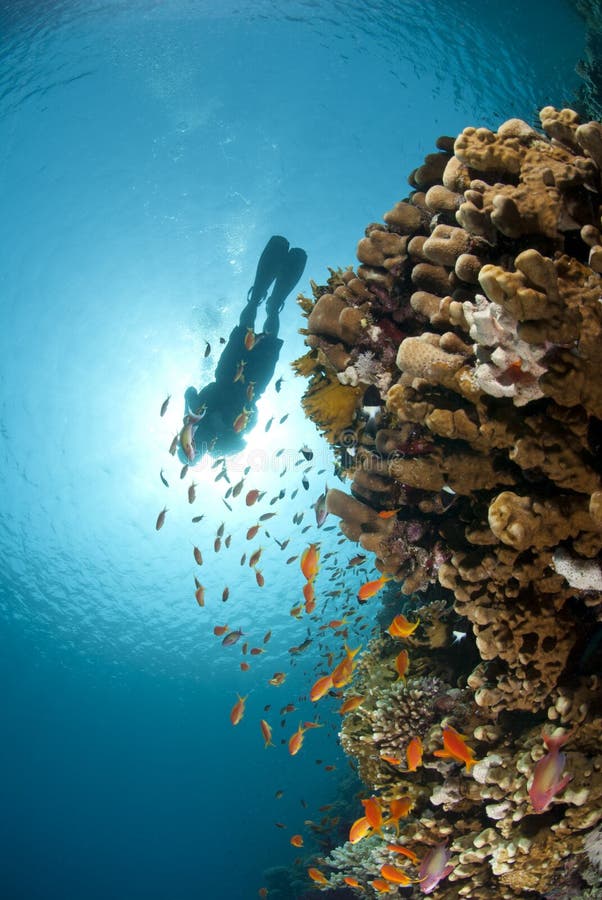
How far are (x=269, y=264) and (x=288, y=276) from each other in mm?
781

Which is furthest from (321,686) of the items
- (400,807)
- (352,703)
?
(400,807)

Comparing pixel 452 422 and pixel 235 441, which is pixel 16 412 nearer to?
pixel 235 441

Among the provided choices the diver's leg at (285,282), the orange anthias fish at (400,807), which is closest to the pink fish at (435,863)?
the orange anthias fish at (400,807)

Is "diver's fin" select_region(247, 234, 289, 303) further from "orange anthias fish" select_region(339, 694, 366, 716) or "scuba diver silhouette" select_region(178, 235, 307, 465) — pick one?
"orange anthias fish" select_region(339, 694, 366, 716)

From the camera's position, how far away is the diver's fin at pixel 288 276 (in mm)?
13805

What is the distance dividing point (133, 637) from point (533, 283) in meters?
53.5

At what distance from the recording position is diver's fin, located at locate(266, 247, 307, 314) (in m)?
13.8

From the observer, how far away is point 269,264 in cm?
1353

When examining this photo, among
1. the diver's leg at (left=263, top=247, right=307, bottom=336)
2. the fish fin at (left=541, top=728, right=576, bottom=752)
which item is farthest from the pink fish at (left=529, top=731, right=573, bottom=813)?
the diver's leg at (left=263, top=247, right=307, bottom=336)

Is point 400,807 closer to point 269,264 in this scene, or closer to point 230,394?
point 230,394

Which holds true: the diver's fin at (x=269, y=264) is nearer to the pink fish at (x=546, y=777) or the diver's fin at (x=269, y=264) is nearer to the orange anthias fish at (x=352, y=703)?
A: the orange anthias fish at (x=352, y=703)

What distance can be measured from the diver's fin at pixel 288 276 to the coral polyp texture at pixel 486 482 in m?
9.89

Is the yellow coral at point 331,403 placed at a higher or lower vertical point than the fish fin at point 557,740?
higher

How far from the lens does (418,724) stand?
439 centimetres
